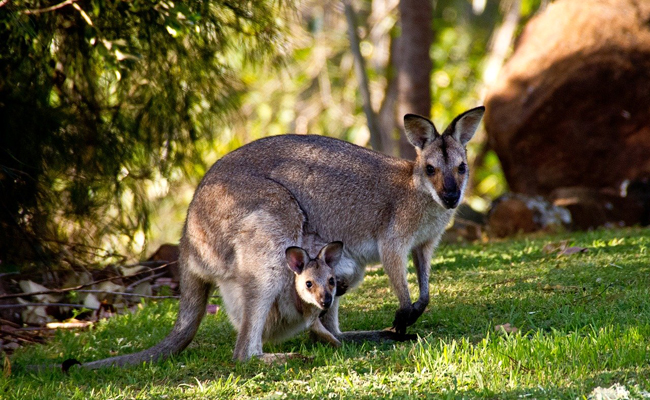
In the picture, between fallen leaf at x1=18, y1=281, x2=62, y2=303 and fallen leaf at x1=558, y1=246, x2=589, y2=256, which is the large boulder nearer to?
fallen leaf at x1=558, y1=246, x2=589, y2=256

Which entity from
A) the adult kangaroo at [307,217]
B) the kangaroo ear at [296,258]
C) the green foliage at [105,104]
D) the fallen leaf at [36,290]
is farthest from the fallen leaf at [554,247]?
the fallen leaf at [36,290]

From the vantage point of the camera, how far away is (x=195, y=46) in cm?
796

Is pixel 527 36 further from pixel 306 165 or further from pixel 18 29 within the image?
pixel 18 29

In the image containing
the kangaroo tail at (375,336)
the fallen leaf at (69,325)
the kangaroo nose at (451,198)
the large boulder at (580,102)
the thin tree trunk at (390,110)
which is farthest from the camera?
the thin tree trunk at (390,110)

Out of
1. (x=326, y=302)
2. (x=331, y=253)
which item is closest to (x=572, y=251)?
(x=331, y=253)

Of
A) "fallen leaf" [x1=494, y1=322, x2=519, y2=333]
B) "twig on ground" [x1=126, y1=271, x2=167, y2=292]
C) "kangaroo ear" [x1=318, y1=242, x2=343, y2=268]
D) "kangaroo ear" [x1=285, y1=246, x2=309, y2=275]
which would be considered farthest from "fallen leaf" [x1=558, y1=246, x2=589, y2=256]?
"twig on ground" [x1=126, y1=271, x2=167, y2=292]

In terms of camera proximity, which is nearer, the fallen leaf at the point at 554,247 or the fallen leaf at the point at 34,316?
the fallen leaf at the point at 34,316

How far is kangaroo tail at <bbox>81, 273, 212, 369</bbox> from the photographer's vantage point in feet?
16.5

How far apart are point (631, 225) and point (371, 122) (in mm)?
4101

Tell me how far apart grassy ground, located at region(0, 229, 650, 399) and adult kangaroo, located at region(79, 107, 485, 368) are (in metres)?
0.31

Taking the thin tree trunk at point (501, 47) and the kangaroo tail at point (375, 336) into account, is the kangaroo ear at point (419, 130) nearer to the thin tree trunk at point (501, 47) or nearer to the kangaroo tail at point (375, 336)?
the kangaroo tail at point (375, 336)

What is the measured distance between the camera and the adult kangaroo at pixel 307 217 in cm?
515

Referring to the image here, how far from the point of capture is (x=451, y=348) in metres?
4.44

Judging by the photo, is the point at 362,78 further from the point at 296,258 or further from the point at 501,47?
the point at 296,258
